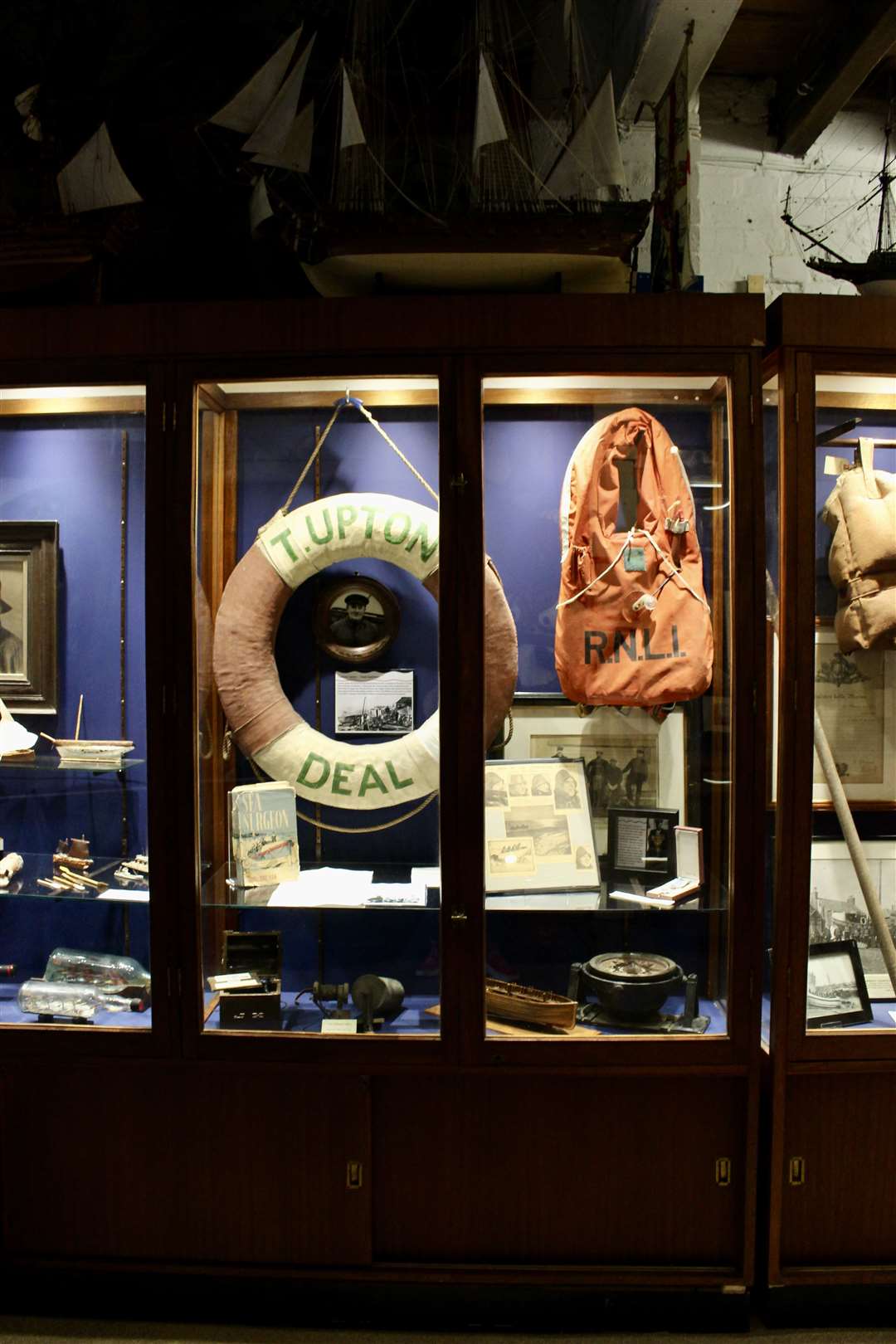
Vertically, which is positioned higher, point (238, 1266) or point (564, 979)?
point (564, 979)

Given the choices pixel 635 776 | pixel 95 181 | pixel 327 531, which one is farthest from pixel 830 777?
pixel 95 181

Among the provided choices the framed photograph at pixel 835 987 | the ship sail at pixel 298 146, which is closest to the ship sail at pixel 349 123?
the ship sail at pixel 298 146

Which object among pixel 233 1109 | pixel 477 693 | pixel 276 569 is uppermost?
pixel 276 569

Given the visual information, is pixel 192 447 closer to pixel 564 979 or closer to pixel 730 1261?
pixel 564 979

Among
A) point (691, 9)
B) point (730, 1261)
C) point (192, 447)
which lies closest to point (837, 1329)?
point (730, 1261)

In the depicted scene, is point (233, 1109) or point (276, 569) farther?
point (276, 569)

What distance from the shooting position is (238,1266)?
1875 mm

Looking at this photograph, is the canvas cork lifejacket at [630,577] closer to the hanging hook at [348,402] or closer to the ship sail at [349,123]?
the hanging hook at [348,402]

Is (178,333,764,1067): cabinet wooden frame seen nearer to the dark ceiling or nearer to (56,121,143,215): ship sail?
(56,121,143,215): ship sail

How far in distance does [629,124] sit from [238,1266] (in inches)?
113

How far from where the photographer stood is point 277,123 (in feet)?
5.94

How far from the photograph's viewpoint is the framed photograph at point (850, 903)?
193cm

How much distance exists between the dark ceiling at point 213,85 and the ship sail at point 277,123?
1.09 ft

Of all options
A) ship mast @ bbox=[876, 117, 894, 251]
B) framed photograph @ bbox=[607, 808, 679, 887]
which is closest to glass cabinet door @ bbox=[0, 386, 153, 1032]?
framed photograph @ bbox=[607, 808, 679, 887]
